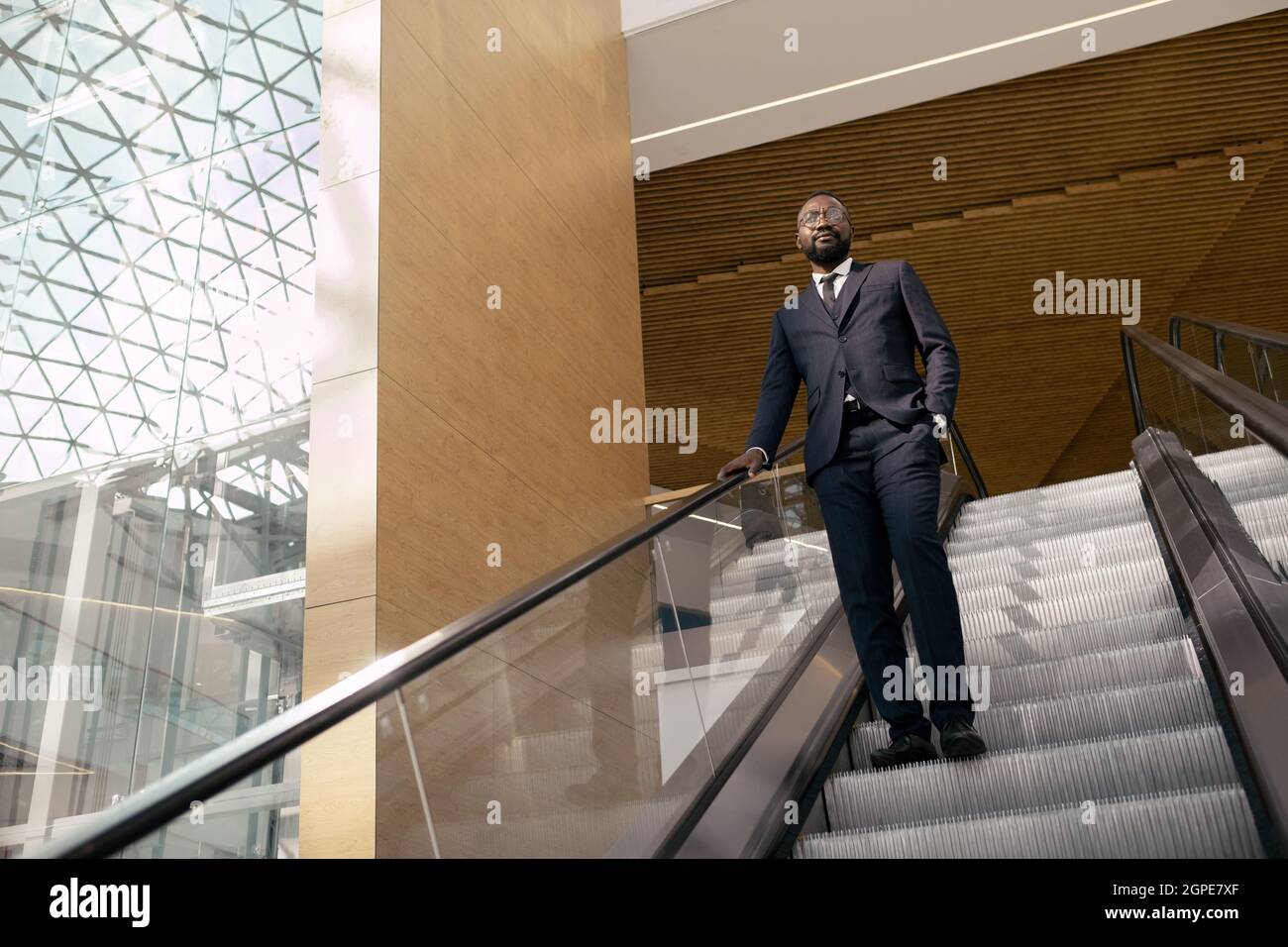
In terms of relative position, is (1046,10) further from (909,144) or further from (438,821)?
(438,821)

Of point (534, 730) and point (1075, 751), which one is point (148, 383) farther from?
point (1075, 751)

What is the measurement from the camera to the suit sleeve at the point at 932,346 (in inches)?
137

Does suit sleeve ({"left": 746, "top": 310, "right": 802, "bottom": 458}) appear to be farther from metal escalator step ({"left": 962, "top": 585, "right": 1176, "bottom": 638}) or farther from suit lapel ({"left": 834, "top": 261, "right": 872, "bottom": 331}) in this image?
metal escalator step ({"left": 962, "top": 585, "right": 1176, "bottom": 638})

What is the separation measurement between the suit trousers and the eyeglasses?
2.27 ft

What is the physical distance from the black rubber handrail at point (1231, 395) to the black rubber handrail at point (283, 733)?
2.01m

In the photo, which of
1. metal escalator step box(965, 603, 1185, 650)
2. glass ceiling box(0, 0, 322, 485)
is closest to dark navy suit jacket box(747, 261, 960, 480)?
metal escalator step box(965, 603, 1185, 650)

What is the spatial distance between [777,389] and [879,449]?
0.51 metres

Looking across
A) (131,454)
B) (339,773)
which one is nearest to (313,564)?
(131,454)

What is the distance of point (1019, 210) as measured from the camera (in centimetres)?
1195

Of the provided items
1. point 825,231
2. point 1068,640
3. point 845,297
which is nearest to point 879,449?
point 845,297

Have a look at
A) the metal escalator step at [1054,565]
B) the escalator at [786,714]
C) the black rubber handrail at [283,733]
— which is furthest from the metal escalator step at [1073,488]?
the black rubber handrail at [283,733]
